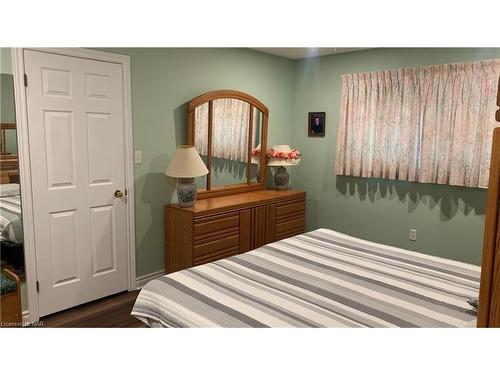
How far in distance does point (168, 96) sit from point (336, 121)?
6.32 ft

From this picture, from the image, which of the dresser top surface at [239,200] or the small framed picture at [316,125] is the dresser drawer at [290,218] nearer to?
the dresser top surface at [239,200]

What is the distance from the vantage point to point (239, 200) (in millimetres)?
3656

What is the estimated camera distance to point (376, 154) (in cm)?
399

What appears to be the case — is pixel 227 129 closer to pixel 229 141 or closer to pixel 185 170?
pixel 229 141

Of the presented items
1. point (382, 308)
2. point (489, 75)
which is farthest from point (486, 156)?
point (382, 308)

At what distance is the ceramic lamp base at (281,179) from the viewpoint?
4289mm

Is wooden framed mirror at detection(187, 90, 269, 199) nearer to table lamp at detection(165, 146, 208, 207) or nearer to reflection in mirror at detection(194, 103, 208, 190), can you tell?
reflection in mirror at detection(194, 103, 208, 190)

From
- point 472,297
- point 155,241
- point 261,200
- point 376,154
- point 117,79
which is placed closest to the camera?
point 472,297

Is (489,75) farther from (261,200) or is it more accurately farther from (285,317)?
(285,317)

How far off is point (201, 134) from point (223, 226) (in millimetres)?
873

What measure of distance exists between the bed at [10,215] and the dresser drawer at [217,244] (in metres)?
1.23

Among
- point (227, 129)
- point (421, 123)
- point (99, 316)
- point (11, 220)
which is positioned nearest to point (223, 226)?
point (227, 129)

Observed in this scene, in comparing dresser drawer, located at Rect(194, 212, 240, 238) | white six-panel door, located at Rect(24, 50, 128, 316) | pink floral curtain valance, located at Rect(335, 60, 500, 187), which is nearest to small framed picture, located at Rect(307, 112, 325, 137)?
pink floral curtain valance, located at Rect(335, 60, 500, 187)

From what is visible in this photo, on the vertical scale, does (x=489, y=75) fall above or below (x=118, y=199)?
above
